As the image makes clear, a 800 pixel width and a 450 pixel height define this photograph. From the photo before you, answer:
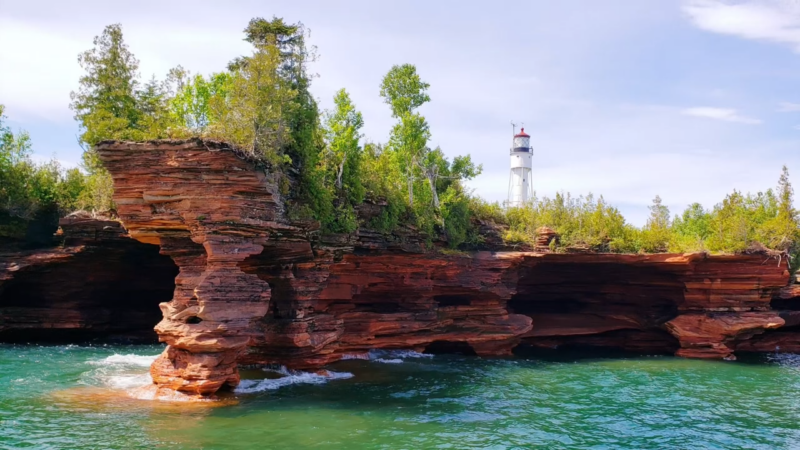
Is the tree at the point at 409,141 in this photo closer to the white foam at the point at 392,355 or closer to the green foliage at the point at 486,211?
the green foliage at the point at 486,211

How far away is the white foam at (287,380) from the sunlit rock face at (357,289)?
20.4 inches

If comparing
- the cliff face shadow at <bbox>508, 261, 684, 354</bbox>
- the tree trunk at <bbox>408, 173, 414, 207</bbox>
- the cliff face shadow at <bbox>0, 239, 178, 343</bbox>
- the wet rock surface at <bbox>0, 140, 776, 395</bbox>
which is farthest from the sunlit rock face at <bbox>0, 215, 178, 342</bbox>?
the cliff face shadow at <bbox>508, 261, 684, 354</bbox>

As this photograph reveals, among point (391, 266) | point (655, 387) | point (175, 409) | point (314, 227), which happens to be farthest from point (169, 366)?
point (655, 387)

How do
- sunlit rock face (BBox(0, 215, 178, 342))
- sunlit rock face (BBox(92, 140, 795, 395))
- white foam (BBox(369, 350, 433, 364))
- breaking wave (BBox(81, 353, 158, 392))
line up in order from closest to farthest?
1. sunlit rock face (BBox(92, 140, 795, 395))
2. breaking wave (BBox(81, 353, 158, 392))
3. white foam (BBox(369, 350, 433, 364))
4. sunlit rock face (BBox(0, 215, 178, 342))

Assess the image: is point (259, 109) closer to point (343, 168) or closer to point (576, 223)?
point (343, 168)

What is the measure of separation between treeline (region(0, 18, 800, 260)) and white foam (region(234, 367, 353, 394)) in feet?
19.2

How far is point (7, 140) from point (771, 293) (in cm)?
4198

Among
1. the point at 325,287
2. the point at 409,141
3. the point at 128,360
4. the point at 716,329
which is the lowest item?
the point at 128,360

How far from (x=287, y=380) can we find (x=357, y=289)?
682 cm

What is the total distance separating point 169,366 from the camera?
61.4ft

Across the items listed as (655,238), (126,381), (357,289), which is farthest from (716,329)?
(126,381)

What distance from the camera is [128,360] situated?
80.9 ft

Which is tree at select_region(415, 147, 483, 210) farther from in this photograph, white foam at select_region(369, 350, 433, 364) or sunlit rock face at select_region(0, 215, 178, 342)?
sunlit rock face at select_region(0, 215, 178, 342)

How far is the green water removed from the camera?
15.2 m
